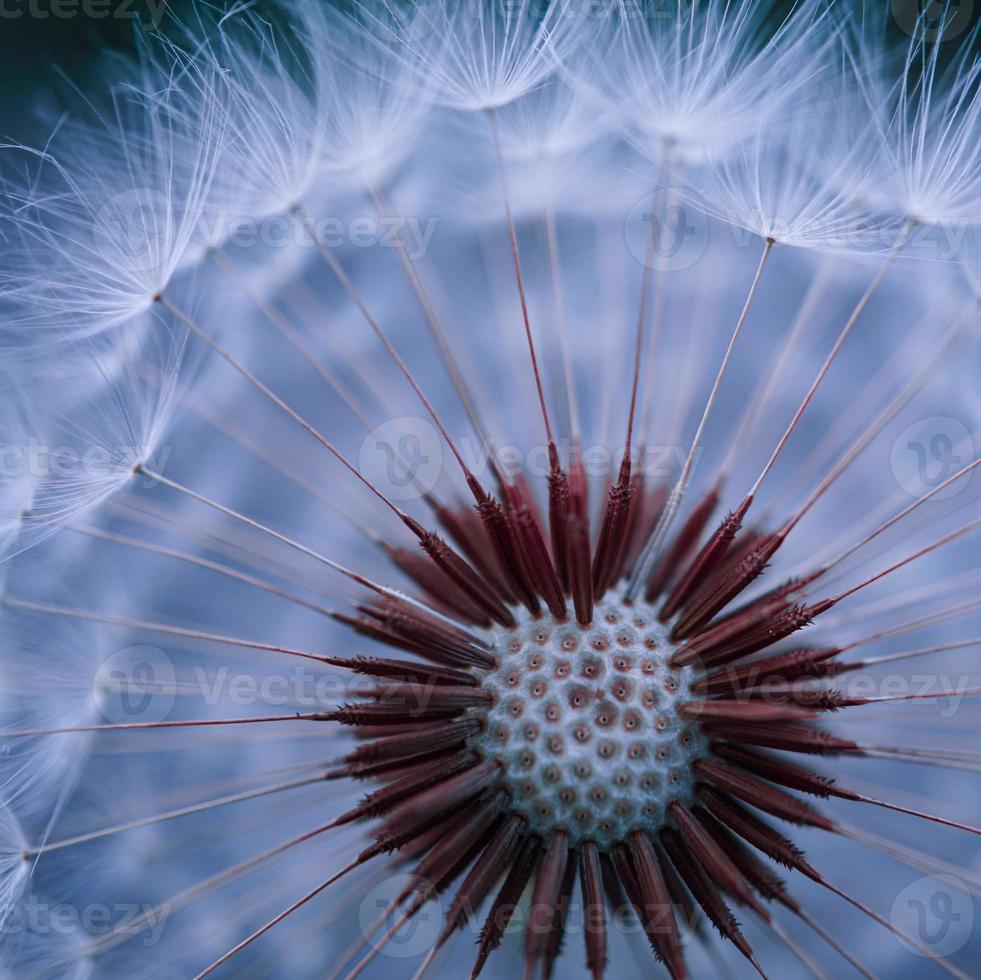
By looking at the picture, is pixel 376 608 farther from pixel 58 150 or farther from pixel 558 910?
pixel 58 150

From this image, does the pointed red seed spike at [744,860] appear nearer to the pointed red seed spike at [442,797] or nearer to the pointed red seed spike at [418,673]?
the pointed red seed spike at [442,797]

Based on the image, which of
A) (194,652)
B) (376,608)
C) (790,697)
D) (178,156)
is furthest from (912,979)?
(178,156)
